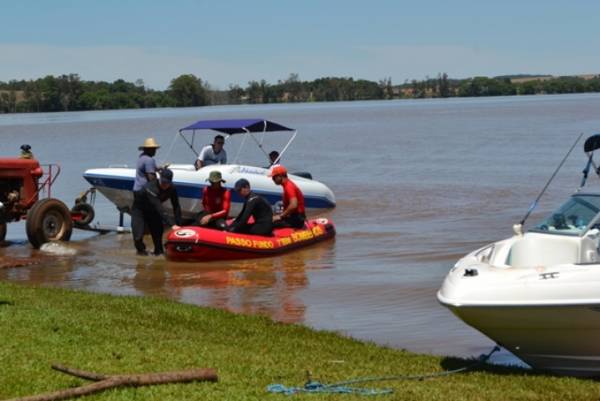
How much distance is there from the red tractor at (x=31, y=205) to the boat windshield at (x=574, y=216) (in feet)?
35.6

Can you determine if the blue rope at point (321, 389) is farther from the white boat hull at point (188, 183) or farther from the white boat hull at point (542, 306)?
the white boat hull at point (188, 183)

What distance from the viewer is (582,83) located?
181 metres

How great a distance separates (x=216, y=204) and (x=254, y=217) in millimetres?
665

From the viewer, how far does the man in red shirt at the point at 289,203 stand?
1662cm

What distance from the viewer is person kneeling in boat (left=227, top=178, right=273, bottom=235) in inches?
640

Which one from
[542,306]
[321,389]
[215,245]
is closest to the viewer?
[321,389]

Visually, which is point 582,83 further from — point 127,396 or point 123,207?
point 127,396

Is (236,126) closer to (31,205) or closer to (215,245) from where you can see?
(31,205)

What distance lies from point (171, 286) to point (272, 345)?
5.12 meters

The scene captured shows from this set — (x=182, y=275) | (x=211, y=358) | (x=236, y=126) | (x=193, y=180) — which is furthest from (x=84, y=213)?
(x=211, y=358)

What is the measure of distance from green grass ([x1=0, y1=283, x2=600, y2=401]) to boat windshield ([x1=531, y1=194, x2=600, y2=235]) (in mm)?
1235

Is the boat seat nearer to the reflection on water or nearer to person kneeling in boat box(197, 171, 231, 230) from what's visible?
the reflection on water

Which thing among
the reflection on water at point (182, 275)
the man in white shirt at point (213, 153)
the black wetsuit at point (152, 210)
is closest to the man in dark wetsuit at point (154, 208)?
the black wetsuit at point (152, 210)

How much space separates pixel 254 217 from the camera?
16641 millimetres
